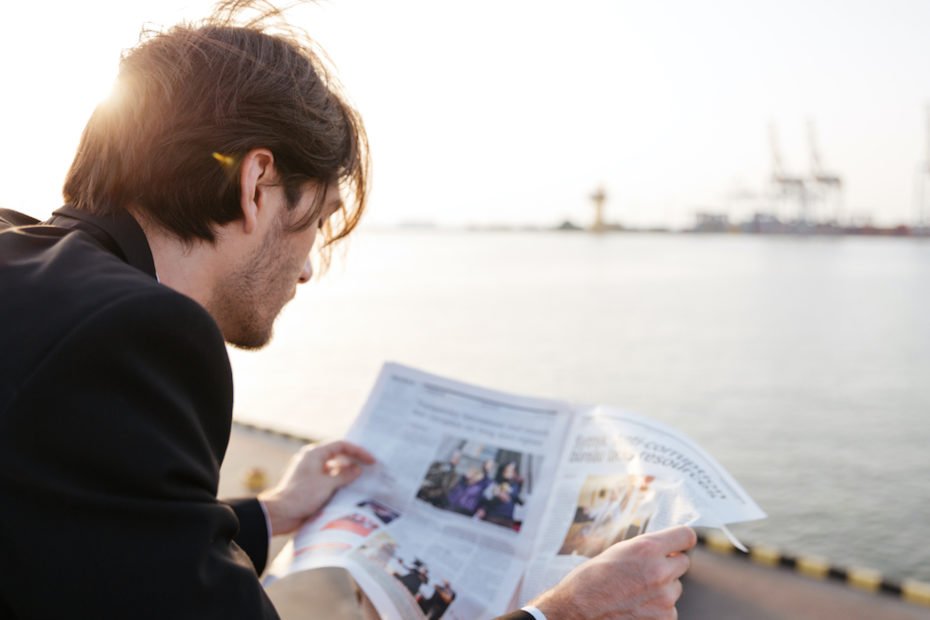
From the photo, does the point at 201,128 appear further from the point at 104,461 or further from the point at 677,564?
the point at 677,564

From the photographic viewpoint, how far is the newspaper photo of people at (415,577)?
70 cm

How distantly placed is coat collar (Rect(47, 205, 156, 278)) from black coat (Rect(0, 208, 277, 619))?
11cm

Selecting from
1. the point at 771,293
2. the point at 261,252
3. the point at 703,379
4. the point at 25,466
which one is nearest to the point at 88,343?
the point at 25,466

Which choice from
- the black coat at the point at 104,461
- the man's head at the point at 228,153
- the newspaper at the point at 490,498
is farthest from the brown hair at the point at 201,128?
the newspaper at the point at 490,498

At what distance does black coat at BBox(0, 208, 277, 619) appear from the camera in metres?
0.42

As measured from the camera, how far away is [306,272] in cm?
78

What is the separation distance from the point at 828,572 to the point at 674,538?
0.42 metres

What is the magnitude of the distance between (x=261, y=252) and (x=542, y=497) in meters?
0.34

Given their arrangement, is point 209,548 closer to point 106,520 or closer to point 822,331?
point 106,520

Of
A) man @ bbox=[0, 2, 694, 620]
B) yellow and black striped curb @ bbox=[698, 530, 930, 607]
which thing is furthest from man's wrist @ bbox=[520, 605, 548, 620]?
yellow and black striped curb @ bbox=[698, 530, 930, 607]

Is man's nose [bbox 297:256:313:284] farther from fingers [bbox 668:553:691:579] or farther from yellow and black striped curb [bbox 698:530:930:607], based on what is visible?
yellow and black striped curb [bbox 698:530:930:607]

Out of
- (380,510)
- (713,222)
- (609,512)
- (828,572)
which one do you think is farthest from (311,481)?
(713,222)

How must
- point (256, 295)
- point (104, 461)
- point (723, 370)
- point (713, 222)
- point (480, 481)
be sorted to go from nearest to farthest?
point (104, 461), point (256, 295), point (480, 481), point (723, 370), point (713, 222)

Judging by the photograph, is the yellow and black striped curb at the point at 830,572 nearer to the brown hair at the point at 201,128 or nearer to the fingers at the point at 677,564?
the fingers at the point at 677,564
